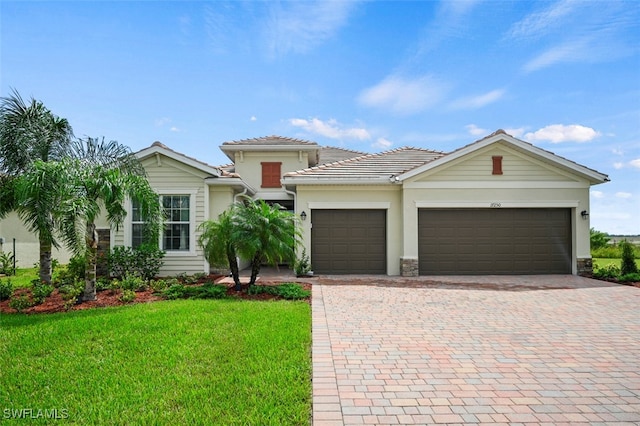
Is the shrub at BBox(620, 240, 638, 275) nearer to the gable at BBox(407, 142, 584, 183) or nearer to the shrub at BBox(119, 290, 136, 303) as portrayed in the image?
the gable at BBox(407, 142, 584, 183)

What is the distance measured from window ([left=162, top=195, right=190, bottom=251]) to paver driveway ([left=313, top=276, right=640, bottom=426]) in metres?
6.46

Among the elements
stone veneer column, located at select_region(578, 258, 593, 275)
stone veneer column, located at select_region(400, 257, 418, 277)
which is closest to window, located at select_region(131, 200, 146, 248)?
stone veneer column, located at select_region(400, 257, 418, 277)

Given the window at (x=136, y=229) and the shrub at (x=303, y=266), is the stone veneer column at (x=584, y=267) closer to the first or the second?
the shrub at (x=303, y=266)

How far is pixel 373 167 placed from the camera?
14055 mm

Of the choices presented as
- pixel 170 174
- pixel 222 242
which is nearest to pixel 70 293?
pixel 222 242

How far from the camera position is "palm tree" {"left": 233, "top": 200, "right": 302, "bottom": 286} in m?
9.23

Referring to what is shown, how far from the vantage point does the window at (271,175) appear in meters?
17.0

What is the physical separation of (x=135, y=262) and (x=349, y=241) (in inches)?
296

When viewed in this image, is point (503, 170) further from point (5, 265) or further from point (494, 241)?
point (5, 265)

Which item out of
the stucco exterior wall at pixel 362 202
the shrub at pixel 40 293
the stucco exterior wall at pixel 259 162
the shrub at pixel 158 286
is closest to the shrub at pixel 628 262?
the stucco exterior wall at pixel 362 202

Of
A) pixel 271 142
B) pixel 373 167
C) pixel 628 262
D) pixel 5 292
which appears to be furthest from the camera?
pixel 271 142

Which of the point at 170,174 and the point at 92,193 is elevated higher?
the point at 170,174

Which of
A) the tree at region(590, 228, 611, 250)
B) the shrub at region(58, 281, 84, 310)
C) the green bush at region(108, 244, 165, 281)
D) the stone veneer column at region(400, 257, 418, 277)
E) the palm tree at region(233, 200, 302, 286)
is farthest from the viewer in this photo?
the tree at region(590, 228, 611, 250)

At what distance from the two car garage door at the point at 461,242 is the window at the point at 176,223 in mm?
4681
